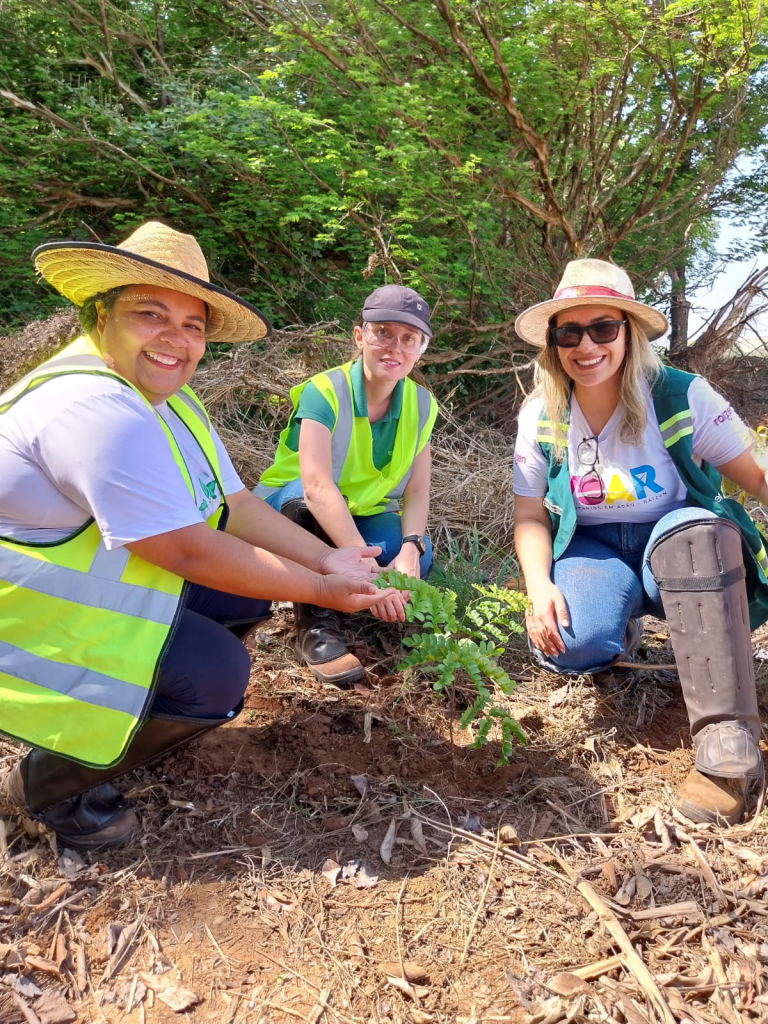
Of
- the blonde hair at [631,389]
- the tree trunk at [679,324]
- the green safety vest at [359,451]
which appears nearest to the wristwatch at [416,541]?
the green safety vest at [359,451]

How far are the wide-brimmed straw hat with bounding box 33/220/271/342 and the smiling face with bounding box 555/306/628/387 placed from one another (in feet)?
3.80

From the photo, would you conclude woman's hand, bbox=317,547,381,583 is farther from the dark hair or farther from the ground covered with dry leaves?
the dark hair

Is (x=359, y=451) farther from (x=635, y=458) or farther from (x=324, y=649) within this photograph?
(x=635, y=458)

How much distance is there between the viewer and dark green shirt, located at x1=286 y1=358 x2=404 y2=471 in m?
3.25

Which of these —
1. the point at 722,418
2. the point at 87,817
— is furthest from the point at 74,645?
the point at 722,418

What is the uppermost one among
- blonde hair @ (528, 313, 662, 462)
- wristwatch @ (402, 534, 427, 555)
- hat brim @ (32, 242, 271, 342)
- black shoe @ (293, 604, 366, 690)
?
hat brim @ (32, 242, 271, 342)

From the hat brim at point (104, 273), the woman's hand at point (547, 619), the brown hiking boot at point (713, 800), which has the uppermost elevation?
the hat brim at point (104, 273)

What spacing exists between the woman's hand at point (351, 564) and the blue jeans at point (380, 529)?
0.74m

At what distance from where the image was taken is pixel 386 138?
232 inches

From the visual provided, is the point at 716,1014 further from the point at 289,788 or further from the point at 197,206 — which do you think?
the point at 197,206

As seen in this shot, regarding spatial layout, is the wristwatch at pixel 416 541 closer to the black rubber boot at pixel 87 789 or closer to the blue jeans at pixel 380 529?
the blue jeans at pixel 380 529

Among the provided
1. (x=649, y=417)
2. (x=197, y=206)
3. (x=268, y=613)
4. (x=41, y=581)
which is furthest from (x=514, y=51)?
(x=41, y=581)

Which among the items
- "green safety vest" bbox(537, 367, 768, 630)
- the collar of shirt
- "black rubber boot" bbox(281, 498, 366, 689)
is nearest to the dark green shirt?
the collar of shirt

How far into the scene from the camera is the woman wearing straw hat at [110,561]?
6.31 feet
